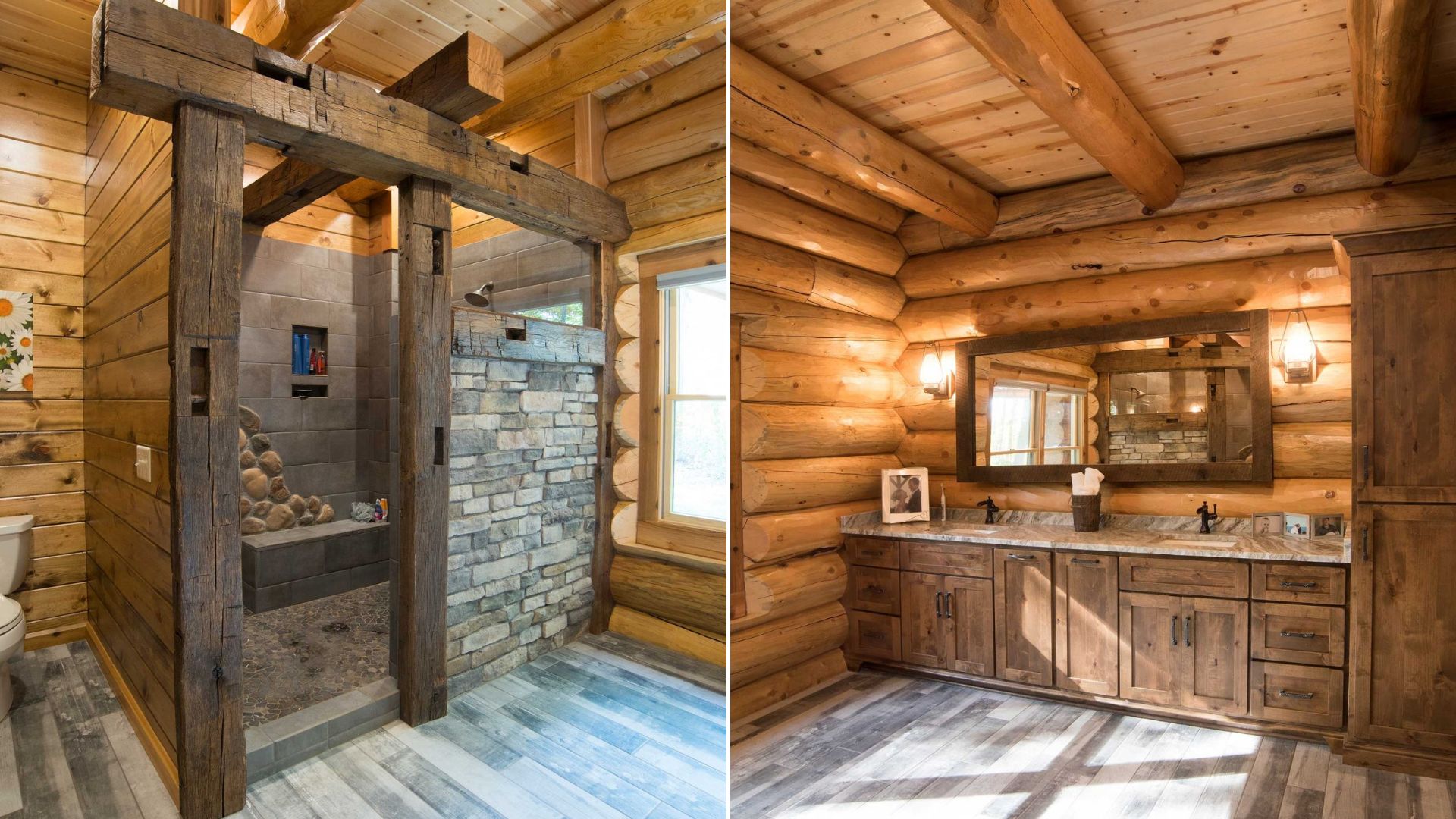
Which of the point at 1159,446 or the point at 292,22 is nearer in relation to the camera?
the point at 292,22

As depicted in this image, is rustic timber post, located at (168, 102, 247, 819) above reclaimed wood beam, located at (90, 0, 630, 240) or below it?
below

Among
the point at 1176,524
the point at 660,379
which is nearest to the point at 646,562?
the point at 660,379

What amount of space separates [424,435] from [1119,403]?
114 inches

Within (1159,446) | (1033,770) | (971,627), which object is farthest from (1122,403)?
(1033,770)

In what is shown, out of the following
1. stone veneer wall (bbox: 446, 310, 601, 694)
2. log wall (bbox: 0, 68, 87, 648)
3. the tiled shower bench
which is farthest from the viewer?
the tiled shower bench

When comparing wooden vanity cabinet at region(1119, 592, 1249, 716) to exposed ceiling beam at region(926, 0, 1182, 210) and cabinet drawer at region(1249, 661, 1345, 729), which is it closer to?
cabinet drawer at region(1249, 661, 1345, 729)

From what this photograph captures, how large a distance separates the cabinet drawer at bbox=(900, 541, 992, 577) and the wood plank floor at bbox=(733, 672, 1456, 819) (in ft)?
1.71

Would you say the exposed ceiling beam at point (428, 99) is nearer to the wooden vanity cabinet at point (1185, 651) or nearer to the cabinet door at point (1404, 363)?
the cabinet door at point (1404, 363)

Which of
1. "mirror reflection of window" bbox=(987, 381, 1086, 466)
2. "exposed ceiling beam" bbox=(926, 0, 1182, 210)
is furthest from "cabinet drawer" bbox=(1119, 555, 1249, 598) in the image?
"exposed ceiling beam" bbox=(926, 0, 1182, 210)

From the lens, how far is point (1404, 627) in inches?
90.4

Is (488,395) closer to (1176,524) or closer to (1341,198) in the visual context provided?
(1176,524)

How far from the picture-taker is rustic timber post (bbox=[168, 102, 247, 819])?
4.02 feet

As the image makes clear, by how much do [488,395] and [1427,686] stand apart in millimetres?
2868

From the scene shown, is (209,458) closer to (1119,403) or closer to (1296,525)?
(1119,403)
